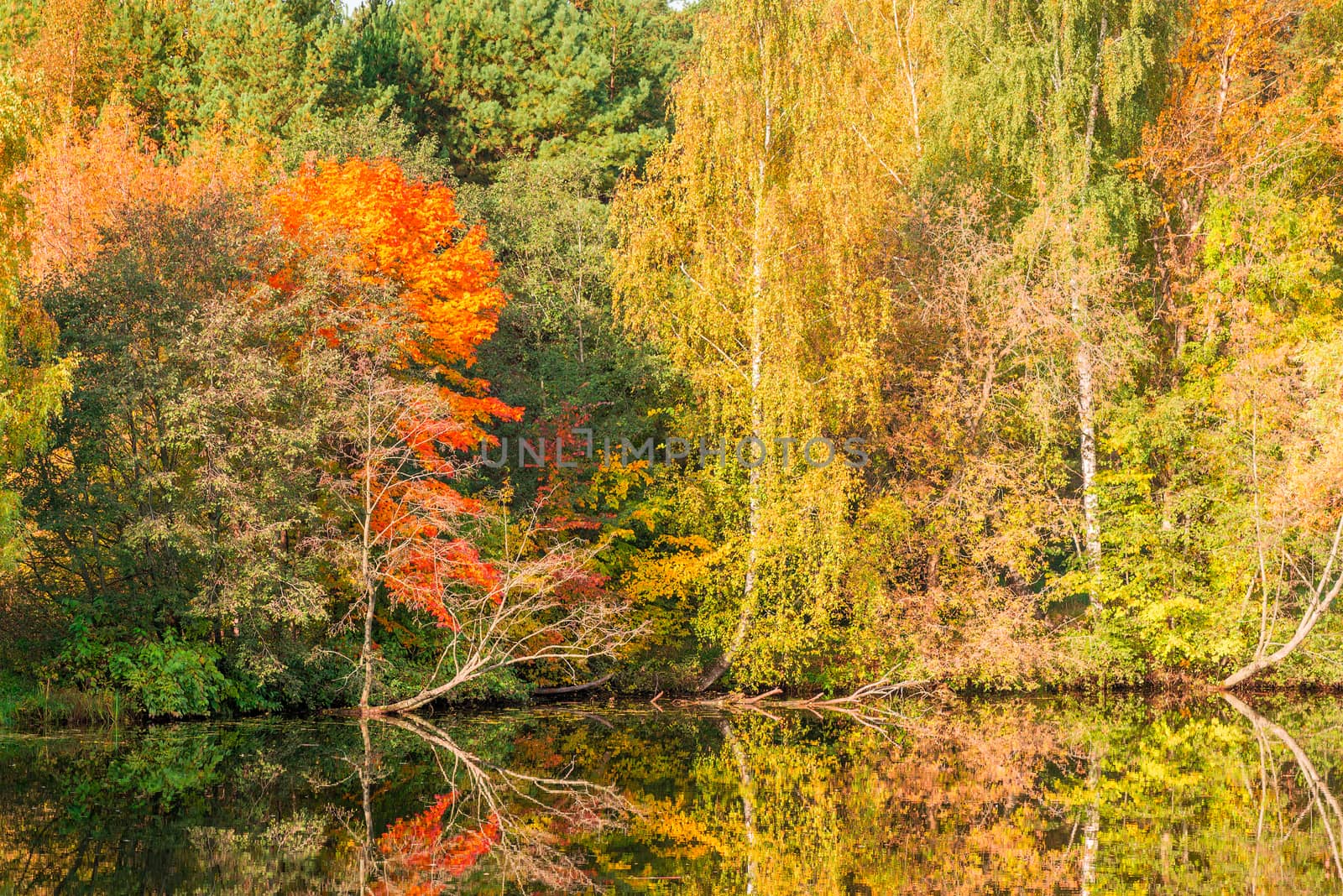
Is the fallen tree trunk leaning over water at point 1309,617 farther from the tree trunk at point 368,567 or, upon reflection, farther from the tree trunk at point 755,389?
the tree trunk at point 368,567

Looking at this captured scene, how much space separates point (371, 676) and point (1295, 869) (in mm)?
13784

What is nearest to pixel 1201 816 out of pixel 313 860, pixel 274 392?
pixel 313 860

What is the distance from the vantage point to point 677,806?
1476cm

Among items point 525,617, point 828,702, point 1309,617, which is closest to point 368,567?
point 525,617

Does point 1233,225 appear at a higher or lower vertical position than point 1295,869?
higher

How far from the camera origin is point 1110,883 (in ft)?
37.5

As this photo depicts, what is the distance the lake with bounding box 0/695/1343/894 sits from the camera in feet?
38.2

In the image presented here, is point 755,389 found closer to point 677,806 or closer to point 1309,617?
point 1309,617

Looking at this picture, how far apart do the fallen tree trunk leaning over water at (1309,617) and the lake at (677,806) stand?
253 centimetres

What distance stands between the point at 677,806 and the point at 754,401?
11.1 meters

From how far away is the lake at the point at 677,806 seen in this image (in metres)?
11.6

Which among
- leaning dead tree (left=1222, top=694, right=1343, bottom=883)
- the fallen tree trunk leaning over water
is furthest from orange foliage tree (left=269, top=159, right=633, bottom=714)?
the fallen tree trunk leaning over water

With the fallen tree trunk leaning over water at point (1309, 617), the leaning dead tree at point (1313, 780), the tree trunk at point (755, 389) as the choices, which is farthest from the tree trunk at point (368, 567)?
the fallen tree trunk leaning over water at point (1309, 617)

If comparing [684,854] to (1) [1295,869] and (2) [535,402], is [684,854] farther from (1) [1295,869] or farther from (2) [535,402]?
(2) [535,402]
